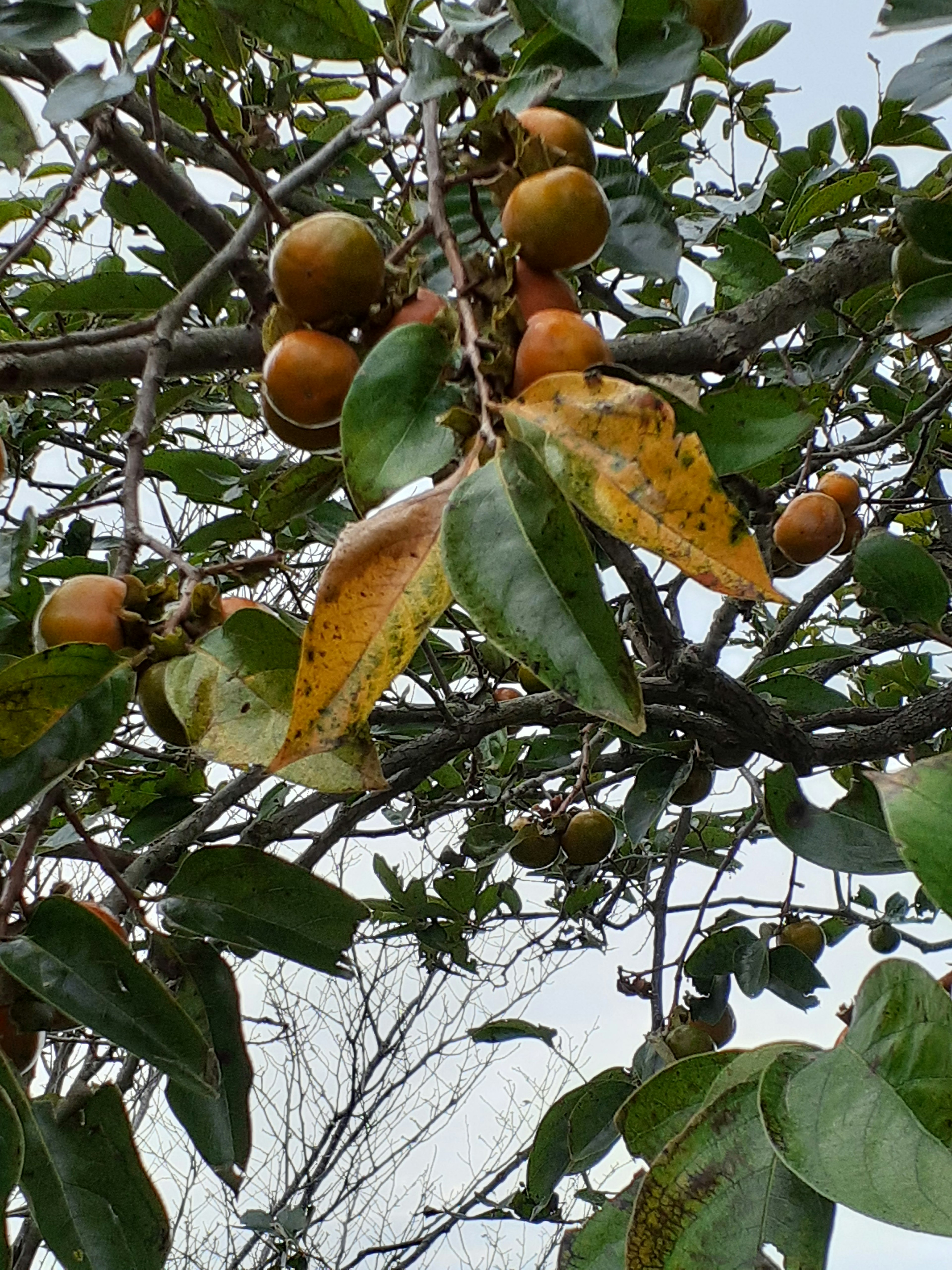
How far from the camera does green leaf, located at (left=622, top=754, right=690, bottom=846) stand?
1044 millimetres

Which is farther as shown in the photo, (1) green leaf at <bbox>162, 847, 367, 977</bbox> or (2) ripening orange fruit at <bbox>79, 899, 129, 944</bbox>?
(1) green leaf at <bbox>162, 847, 367, 977</bbox>

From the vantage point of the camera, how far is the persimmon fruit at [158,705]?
431 mm

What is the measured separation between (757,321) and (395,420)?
36cm

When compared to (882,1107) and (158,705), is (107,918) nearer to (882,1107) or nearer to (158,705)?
(158,705)

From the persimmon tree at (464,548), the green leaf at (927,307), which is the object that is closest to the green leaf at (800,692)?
the persimmon tree at (464,548)

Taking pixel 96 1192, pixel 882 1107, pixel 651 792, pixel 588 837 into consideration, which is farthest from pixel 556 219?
pixel 588 837

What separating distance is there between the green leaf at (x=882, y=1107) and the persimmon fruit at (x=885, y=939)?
3.03ft

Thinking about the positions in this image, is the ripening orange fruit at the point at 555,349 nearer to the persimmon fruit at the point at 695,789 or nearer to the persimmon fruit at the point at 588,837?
the persimmon fruit at the point at 695,789

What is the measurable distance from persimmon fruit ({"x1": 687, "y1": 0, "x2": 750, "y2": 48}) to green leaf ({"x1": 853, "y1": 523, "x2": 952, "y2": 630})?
362 millimetres

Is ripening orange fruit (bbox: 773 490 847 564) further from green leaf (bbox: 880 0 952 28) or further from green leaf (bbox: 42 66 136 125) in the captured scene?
green leaf (bbox: 42 66 136 125)

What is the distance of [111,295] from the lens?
746 millimetres

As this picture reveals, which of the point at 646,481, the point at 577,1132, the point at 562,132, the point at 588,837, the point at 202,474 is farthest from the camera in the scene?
the point at 588,837

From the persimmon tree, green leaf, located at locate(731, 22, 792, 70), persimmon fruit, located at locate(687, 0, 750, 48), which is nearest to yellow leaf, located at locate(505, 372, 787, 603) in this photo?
the persimmon tree

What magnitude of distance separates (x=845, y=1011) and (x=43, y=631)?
24.2 inches
